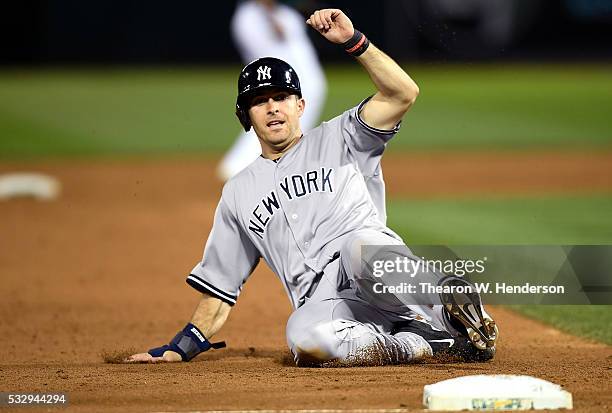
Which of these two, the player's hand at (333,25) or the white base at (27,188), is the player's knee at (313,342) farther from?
the white base at (27,188)

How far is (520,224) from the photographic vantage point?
10.1m

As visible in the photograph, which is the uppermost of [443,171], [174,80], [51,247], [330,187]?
[174,80]

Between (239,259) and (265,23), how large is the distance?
7006mm

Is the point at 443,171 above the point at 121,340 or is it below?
above

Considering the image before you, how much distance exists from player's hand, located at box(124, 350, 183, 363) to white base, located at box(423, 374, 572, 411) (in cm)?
165

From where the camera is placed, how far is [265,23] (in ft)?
40.8

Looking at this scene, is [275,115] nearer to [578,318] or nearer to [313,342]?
[313,342]

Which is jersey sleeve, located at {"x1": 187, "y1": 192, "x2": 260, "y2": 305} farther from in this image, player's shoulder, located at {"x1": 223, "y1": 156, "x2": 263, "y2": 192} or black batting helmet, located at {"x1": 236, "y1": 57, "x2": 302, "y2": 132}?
black batting helmet, located at {"x1": 236, "y1": 57, "x2": 302, "y2": 132}

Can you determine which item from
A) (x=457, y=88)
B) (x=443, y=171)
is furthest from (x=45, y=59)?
(x=443, y=171)

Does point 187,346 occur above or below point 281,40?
below

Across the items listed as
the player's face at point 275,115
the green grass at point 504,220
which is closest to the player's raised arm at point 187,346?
the player's face at point 275,115

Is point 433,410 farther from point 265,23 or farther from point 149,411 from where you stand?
point 265,23

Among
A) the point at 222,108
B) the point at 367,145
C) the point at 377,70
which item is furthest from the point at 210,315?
the point at 222,108

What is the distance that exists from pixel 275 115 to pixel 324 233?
24.1 inches
